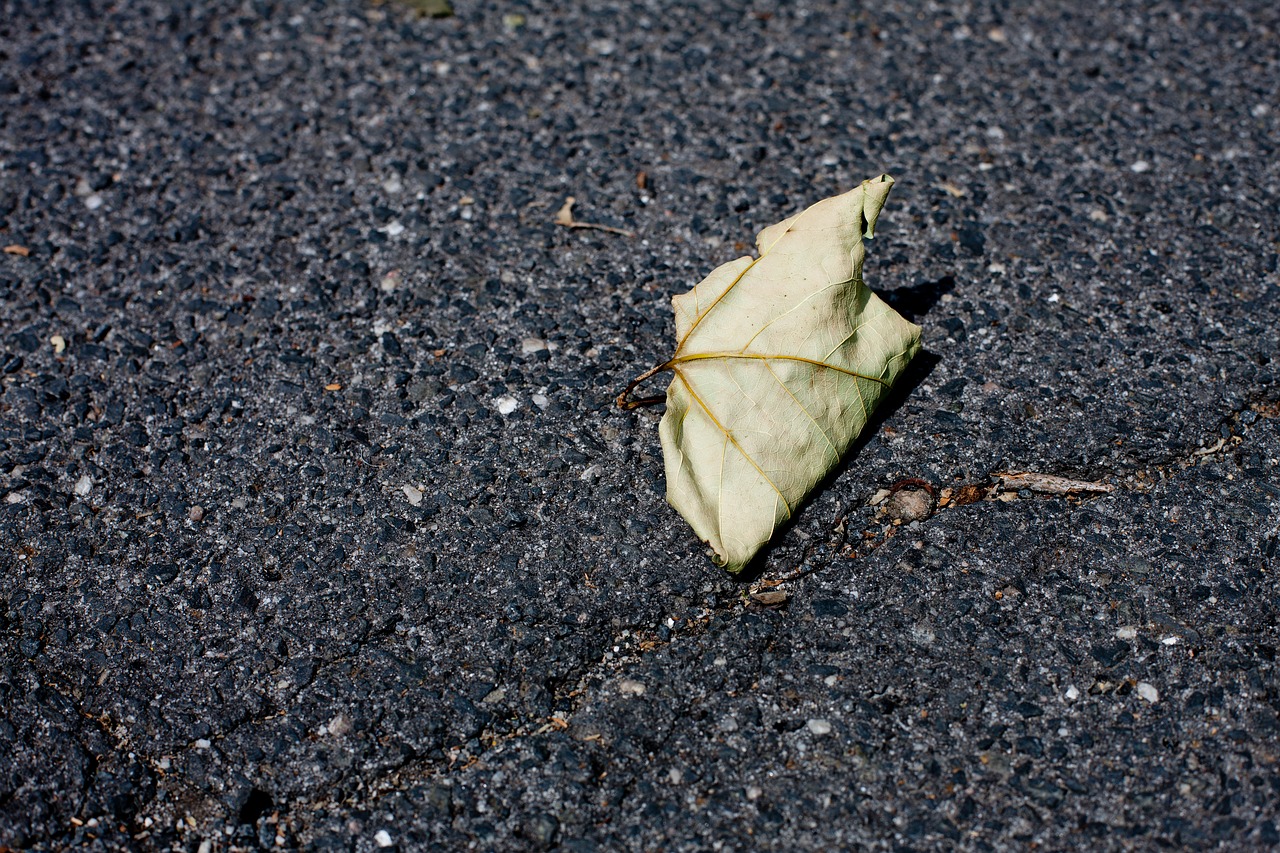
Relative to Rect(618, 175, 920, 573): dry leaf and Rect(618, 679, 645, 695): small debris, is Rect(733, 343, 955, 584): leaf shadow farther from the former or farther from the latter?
Rect(618, 679, 645, 695): small debris

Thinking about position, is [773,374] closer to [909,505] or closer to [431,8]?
[909,505]

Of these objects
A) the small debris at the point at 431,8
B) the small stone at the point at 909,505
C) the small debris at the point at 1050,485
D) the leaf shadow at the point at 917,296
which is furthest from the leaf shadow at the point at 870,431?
the small debris at the point at 431,8

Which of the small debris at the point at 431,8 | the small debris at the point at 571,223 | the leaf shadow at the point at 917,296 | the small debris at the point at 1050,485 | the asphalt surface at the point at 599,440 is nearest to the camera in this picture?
the asphalt surface at the point at 599,440

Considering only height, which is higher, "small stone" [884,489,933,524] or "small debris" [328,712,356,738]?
"small stone" [884,489,933,524]

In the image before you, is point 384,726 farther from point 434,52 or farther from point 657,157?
point 434,52

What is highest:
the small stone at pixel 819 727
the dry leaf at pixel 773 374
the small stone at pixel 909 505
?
the dry leaf at pixel 773 374

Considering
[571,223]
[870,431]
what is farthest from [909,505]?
[571,223]

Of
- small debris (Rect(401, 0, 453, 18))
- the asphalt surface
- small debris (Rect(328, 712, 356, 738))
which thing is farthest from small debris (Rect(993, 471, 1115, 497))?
small debris (Rect(401, 0, 453, 18))

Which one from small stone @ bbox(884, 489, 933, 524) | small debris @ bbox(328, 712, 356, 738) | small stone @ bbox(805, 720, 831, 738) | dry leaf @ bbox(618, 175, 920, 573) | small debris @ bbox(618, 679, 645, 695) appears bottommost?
small debris @ bbox(328, 712, 356, 738)

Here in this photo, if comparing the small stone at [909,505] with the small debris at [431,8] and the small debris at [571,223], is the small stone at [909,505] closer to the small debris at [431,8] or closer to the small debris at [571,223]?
the small debris at [571,223]
